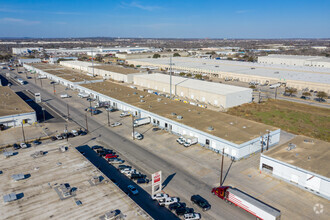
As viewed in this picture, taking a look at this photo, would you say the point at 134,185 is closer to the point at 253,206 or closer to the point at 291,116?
the point at 253,206

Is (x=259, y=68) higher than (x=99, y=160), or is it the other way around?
(x=259, y=68)

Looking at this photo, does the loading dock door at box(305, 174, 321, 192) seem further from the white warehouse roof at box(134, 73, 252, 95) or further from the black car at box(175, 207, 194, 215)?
the white warehouse roof at box(134, 73, 252, 95)

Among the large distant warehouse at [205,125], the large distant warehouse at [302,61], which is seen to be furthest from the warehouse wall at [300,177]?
the large distant warehouse at [302,61]

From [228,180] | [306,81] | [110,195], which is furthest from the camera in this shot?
[306,81]

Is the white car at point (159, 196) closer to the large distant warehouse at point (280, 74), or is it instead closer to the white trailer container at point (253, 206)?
the white trailer container at point (253, 206)

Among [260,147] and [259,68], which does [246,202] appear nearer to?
[260,147]

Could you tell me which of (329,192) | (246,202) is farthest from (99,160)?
(329,192)

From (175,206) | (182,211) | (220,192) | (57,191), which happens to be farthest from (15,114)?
(220,192)

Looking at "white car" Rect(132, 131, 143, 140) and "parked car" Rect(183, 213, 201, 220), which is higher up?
"white car" Rect(132, 131, 143, 140)

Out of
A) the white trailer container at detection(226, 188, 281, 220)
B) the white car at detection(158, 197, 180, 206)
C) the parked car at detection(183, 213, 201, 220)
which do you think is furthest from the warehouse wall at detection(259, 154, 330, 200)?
the white car at detection(158, 197, 180, 206)
